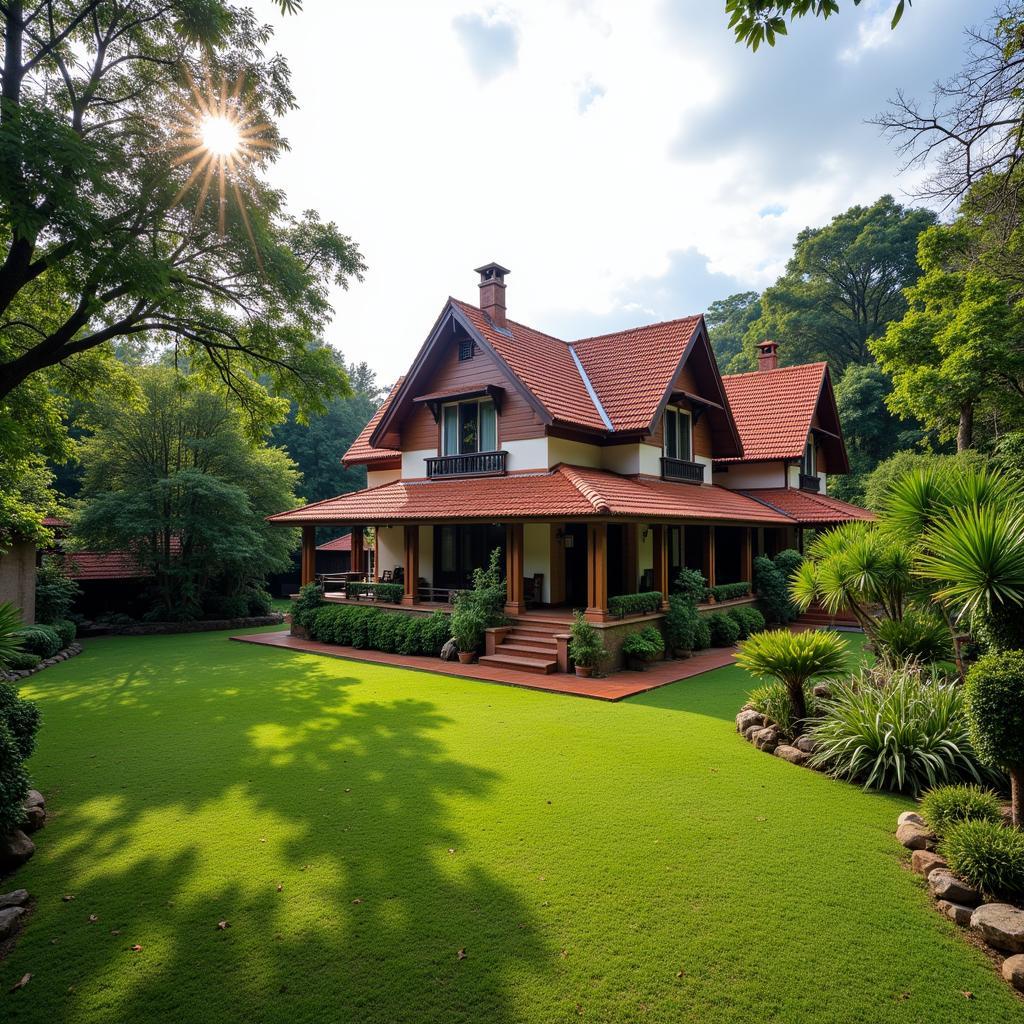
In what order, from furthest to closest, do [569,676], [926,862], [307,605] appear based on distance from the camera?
[307,605] → [569,676] → [926,862]

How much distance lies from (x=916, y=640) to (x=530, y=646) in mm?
7312

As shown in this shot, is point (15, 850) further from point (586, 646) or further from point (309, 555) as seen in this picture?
point (309, 555)

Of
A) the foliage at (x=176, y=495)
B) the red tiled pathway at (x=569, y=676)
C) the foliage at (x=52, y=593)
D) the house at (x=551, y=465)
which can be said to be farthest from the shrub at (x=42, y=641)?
the house at (x=551, y=465)

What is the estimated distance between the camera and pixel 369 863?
16.4ft

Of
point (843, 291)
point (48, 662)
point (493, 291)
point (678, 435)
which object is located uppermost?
point (843, 291)

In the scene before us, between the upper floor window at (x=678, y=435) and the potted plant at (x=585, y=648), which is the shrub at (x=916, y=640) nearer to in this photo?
the potted plant at (x=585, y=648)

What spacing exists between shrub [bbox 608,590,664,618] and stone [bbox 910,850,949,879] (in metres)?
8.05

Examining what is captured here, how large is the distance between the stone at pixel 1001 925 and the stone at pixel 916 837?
980mm

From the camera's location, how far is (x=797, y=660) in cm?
777

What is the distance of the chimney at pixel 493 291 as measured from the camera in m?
Result: 17.8

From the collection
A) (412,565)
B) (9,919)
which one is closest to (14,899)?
(9,919)

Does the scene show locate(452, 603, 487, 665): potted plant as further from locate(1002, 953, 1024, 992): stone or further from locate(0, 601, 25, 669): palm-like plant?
locate(1002, 953, 1024, 992): stone

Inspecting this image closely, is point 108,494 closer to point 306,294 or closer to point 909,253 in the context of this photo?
point 306,294

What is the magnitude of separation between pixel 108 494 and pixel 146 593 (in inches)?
167
